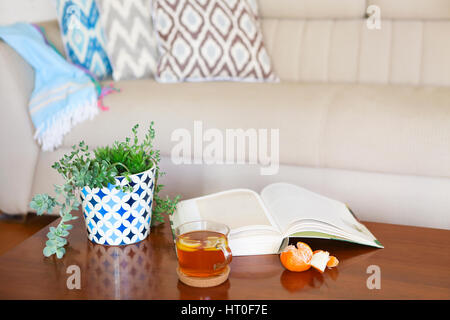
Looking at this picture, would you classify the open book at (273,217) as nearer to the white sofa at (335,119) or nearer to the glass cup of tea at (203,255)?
the glass cup of tea at (203,255)

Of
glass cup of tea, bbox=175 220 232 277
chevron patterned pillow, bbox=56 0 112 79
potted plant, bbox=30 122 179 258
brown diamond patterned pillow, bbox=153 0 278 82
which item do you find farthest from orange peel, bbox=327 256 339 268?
chevron patterned pillow, bbox=56 0 112 79

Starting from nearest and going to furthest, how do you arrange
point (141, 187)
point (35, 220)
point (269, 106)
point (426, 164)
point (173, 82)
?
point (141, 187)
point (426, 164)
point (269, 106)
point (35, 220)
point (173, 82)

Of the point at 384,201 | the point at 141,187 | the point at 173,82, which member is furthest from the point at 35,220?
the point at 384,201

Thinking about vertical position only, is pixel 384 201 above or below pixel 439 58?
below

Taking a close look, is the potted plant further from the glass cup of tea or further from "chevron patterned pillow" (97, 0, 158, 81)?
"chevron patterned pillow" (97, 0, 158, 81)

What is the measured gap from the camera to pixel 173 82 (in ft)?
5.94

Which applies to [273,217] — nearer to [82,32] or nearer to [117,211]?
[117,211]

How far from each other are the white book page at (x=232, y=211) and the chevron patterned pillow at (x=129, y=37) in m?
0.98
